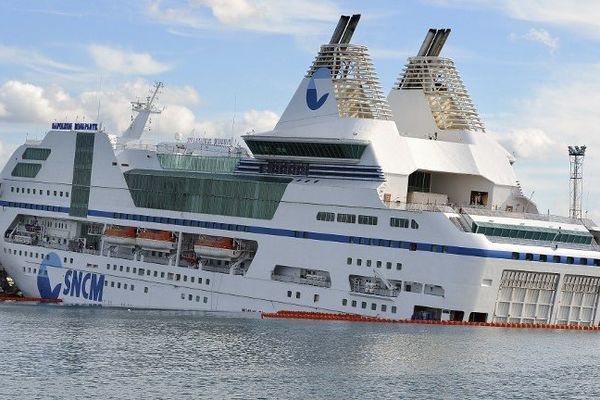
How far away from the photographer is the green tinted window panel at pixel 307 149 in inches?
2312

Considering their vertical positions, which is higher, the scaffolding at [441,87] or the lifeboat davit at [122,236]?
the scaffolding at [441,87]

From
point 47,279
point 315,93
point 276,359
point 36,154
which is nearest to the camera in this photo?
point 276,359

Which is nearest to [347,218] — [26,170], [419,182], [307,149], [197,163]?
[307,149]

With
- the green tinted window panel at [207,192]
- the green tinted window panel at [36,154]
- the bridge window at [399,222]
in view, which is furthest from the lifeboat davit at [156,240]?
the bridge window at [399,222]

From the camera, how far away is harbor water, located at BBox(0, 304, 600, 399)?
145 feet

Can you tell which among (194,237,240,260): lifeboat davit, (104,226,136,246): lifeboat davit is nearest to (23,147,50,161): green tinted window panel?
(104,226,136,246): lifeboat davit

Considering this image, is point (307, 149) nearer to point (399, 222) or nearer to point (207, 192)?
point (207, 192)

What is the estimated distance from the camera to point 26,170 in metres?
71.7

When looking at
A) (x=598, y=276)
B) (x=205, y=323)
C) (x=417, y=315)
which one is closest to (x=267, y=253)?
(x=205, y=323)

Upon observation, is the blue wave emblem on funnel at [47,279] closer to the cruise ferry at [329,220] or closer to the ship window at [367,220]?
the cruise ferry at [329,220]

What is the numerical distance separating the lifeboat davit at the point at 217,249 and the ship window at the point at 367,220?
7.25m

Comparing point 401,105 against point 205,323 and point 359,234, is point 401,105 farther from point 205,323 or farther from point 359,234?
point 205,323

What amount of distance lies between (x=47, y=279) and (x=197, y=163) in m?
11.1

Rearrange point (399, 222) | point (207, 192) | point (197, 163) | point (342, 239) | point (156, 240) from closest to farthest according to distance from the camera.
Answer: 1. point (399, 222)
2. point (342, 239)
3. point (207, 192)
4. point (156, 240)
5. point (197, 163)
